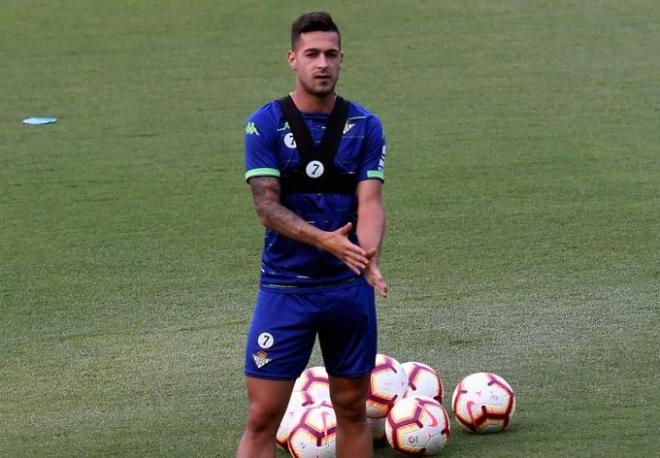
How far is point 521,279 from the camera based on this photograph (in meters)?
10.0

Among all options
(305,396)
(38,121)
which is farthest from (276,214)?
(38,121)

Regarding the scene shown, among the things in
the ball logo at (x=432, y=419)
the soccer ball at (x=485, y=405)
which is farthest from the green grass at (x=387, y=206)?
the ball logo at (x=432, y=419)

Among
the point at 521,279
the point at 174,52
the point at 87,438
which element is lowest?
the point at 87,438

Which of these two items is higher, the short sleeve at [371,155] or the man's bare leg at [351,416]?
the short sleeve at [371,155]

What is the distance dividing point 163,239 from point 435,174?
302 cm

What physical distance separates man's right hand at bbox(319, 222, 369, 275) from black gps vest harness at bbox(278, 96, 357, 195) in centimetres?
34

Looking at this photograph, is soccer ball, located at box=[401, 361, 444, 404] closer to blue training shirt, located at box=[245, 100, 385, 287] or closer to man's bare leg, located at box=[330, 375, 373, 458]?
man's bare leg, located at box=[330, 375, 373, 458]

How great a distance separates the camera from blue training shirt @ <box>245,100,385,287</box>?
570 cm

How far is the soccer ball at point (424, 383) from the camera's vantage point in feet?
23.5

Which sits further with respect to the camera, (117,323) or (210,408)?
(117,323)

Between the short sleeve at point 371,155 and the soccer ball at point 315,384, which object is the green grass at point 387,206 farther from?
the short sleeve at point 371,155

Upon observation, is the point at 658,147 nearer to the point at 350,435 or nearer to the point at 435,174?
the point at 435,174

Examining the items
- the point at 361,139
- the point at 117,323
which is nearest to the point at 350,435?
the point at 361,139

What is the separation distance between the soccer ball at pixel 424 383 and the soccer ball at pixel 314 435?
2.05 ft
